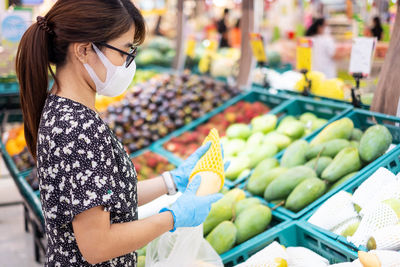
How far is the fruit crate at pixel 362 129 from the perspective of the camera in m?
2.04

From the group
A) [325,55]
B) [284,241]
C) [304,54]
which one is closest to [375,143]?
[284,241]

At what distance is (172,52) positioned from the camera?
612 cm

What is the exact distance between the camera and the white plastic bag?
1.70m

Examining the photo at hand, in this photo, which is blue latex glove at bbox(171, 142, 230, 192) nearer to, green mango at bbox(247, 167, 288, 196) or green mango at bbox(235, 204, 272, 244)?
green mango at bbox(235, 204, 272, 244)

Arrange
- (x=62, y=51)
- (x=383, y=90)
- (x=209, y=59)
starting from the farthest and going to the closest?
(x=209, y=59) < (x=383, y=90) < (x=62, y=51)

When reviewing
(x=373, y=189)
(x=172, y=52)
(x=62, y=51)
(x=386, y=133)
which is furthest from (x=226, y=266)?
(x=172, y=52)

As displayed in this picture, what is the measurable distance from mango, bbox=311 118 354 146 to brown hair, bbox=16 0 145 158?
1.51 m

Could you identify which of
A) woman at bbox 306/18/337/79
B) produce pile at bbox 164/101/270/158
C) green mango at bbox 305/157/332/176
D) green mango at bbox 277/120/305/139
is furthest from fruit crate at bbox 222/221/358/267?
woman at bbox 306/18/337/79

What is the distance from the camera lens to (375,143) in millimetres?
2170

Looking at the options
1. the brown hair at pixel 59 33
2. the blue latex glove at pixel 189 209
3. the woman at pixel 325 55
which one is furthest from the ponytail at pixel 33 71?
the woman at pixel 325 55

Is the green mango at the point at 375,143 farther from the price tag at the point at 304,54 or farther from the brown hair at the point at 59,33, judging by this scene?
the brown hair at the point at 59,33

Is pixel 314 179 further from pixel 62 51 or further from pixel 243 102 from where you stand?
pixel 243 102

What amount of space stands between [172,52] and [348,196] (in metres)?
4.59

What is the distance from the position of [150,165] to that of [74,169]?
88.0 inches
